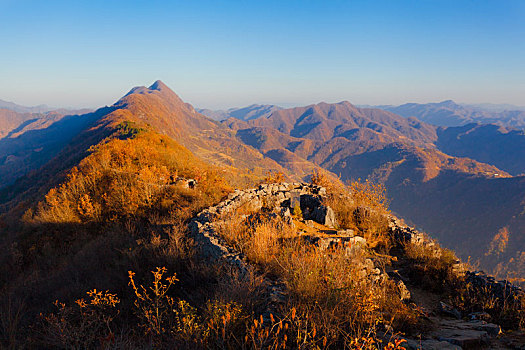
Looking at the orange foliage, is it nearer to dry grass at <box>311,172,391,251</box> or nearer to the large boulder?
the large boulder

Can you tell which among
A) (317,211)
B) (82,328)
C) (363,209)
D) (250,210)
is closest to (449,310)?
(363,209)

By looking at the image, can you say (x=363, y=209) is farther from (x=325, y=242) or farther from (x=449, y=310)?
(x=449, y=310)

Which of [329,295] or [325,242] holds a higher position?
[329,295]

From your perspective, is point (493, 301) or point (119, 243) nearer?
point (493, 301)

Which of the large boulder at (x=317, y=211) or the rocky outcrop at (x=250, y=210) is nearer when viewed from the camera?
the rocky outcrop at (x=250, y=210)

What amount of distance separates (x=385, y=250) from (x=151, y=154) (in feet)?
44.1

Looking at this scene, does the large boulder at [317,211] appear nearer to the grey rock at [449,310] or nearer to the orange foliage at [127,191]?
the orange foliage at [127,191]

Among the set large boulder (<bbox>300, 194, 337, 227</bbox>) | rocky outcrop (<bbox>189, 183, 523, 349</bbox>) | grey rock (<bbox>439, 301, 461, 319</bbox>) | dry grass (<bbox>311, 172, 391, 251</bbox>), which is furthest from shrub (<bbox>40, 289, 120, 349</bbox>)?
dry grass (<bbox>311, 172, 391, 251</bbox>)

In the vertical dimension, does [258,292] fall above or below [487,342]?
above

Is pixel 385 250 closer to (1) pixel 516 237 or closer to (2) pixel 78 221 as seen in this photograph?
(2) pixel 78 221

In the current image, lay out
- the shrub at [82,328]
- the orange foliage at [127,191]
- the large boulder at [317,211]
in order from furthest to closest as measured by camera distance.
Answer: the orange foliage at [127,191], the large boulder at [317,211], the shrub at [82,328]

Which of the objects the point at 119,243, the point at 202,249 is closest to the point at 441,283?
the point at 202,249

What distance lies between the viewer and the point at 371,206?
423 inches

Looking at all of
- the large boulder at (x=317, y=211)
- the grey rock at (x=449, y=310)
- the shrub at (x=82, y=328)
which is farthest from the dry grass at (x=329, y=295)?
the large boulder at (x=317, y=211)
